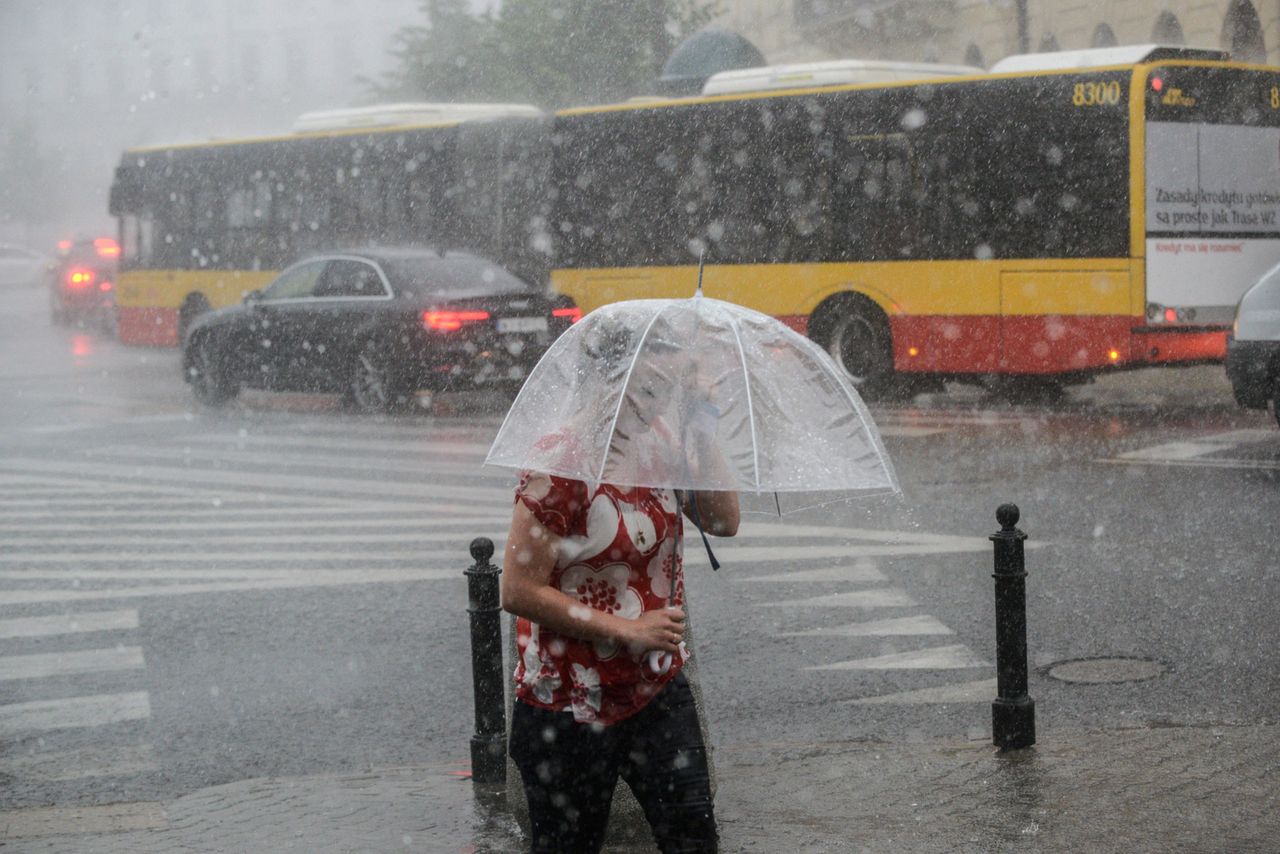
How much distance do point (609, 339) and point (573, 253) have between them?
60.0 feet

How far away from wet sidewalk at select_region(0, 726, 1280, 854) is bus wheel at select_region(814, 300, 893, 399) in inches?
504

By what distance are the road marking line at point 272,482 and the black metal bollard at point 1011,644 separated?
6999mm

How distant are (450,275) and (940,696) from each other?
12611mm

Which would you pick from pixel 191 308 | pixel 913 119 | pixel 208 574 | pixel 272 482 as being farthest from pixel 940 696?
pixel 191 308

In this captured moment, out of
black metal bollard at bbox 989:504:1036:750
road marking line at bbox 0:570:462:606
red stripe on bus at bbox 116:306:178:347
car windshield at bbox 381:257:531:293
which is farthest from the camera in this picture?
red stripe on bus at bbox 116:306:178:347

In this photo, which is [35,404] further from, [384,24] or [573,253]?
[384,24]

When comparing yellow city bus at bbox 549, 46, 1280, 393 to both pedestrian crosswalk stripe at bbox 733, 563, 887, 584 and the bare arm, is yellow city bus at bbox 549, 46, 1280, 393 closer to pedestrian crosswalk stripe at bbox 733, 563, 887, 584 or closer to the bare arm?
pedestrian crosswalk stripe at bbox 733, 563, 887, 584

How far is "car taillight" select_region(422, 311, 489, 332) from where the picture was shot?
18.4 m

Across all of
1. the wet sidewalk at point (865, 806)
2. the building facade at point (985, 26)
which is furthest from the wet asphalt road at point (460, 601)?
the building facade at point (985, 26)

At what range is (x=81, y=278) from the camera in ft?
130

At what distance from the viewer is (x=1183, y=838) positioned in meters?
4.98

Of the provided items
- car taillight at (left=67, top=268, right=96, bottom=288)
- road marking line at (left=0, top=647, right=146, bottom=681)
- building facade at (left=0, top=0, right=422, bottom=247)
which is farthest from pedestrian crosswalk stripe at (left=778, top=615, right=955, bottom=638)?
building facade at (left=0, top=0, right=422, bottom=247)

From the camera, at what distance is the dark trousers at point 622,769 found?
3.71 metres

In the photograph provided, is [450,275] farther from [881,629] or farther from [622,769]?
[622,769]
